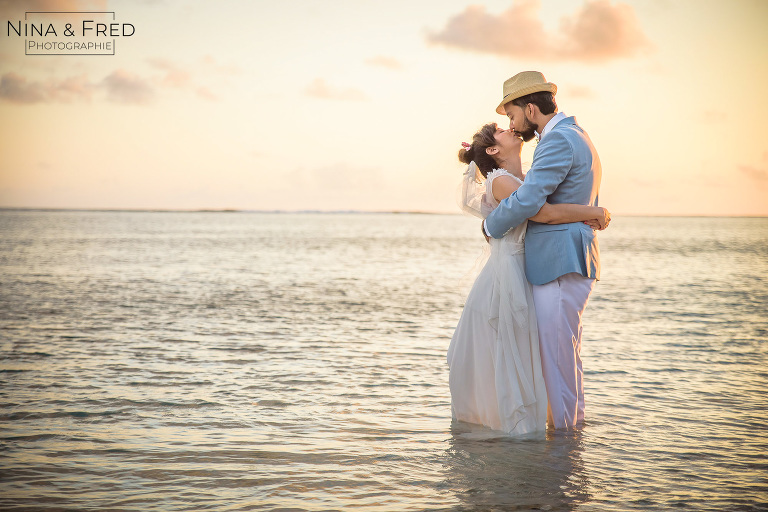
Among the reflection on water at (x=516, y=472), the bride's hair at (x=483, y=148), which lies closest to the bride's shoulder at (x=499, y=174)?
the bride's hair at (x=483, y=148)

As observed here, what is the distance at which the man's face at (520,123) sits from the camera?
181 inches

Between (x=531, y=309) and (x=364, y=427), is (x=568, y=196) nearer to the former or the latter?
(x=531, y=309)

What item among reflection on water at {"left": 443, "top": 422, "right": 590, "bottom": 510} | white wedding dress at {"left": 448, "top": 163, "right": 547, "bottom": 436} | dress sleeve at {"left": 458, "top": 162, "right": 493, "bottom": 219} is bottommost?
reflection on water at {"left": 443, "top": 422, "right": 590, "bottom": 510}

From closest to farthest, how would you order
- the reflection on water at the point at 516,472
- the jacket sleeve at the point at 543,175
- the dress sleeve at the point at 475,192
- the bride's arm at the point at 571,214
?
the reflection on water at the point at 516,472
the jacket sleeve at the point at 543,175
the bride's arm at the point at 571,214
the dress sleeve at the point at 475,192

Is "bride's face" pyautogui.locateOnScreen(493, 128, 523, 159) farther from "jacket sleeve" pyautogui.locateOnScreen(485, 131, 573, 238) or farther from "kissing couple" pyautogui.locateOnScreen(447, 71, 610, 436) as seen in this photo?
"jacket sleeve" pyautogui.locateOnScreen(485, 131, 573, 238)

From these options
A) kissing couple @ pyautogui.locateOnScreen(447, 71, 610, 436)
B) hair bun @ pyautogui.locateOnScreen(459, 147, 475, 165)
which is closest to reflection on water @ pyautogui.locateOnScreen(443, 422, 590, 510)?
kissing couple @ pyautogui.locateOnScreen(447, 71, 610, 436)

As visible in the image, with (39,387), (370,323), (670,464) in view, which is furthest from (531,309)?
(370,323)

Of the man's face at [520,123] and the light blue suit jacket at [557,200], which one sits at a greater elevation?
the man's face at [520,123]

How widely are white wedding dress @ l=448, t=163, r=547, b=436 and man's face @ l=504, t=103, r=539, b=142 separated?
11.4 inches

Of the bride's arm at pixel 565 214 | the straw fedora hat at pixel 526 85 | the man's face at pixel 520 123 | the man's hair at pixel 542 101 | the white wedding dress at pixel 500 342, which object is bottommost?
the white wedding dress at pixel 500 342

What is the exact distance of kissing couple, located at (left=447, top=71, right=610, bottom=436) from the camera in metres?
4.37

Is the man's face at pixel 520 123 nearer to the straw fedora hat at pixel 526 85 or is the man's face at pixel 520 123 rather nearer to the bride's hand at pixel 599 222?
the straw fedora hat at pixel 526 85

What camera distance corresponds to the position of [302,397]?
240 inches

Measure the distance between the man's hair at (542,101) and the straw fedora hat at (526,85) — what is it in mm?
43
